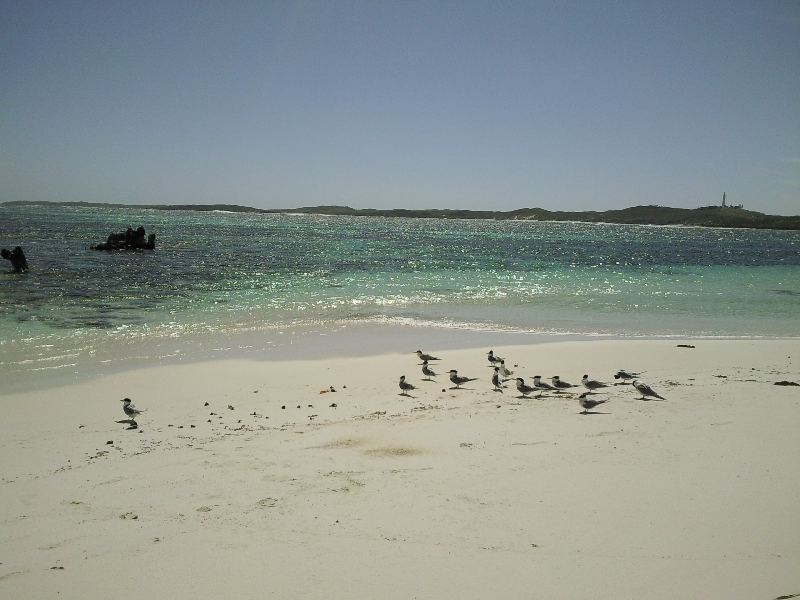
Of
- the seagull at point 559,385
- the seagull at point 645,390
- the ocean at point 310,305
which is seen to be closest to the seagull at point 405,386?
the seagull at point 559,385

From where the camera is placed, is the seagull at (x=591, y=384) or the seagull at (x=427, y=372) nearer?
the seagull at (x=591, y=384)

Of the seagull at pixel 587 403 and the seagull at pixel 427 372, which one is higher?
the seagull at pixel 587 403

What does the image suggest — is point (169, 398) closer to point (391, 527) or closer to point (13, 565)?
point (13, 565)

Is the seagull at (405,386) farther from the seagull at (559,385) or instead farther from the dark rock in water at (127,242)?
the dark rock in water at (127,242)

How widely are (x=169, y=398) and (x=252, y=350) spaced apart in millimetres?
3785

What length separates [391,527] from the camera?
15.8ft

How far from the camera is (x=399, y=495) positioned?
5.38m

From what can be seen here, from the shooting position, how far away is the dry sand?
13.7ft

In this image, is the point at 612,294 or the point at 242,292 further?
the point at 612,294

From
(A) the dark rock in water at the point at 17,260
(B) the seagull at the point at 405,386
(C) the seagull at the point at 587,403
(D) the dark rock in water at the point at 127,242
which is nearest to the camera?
(C) the seagull at the point at 587,403

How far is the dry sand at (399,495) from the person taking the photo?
4.18 meters

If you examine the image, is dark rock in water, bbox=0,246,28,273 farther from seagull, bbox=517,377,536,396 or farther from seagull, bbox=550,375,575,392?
seagull, bbox=550,375,575,392

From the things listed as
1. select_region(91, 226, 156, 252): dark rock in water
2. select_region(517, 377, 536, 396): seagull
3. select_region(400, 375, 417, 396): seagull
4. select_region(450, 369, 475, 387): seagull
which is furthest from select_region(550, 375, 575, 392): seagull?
select_region(91, 226, 156, 252): dark rock in water

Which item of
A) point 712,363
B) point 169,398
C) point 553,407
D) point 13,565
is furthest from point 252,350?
point 712,363
